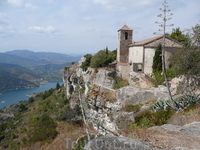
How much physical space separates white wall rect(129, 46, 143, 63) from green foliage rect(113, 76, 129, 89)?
382 centimetres

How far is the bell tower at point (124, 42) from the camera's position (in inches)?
1053

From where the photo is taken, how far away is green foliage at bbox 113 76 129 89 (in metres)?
22.2

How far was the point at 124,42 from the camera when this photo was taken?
2706cm

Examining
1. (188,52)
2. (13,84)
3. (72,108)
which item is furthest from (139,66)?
(13,84)

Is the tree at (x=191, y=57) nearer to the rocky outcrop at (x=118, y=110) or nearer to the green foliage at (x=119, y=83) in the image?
the rocky outcrop at (x=118, y=110)

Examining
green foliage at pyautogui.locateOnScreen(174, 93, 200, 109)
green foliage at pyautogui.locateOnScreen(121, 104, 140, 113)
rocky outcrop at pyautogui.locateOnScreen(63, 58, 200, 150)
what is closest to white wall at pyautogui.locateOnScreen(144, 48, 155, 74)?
rocky outcrop at pyautogui.locateOnScreen(63, 58, 200, 150)

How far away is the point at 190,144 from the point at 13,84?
608 feet

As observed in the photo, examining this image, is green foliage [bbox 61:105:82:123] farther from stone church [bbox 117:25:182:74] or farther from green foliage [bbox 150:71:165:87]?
green foliage [bbox 150:71:165:87]

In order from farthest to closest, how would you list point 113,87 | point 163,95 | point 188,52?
point 113,87
point 163,95
point 188,52

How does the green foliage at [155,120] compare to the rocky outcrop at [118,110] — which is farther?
the green foliage at [155,120]

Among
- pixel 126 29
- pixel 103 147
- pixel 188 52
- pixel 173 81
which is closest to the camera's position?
pixel 103 147

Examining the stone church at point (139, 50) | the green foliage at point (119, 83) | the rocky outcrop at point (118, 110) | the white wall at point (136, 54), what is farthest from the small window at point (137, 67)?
the green foliage at point (119, 83)

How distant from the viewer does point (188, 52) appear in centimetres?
1052

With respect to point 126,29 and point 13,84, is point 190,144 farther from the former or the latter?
point 13,84
